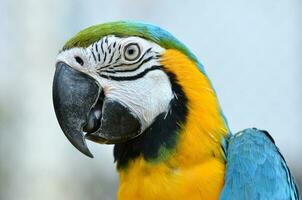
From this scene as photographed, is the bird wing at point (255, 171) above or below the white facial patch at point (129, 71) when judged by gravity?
below

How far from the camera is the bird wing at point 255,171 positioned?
162cm

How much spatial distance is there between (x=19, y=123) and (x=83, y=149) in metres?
2.41

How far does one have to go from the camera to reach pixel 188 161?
1.65 metres

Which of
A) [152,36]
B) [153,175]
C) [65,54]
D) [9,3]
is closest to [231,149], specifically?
[153,175]

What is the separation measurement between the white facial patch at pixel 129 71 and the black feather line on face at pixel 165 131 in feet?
0.05

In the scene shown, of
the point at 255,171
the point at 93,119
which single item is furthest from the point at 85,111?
the point at 255,171

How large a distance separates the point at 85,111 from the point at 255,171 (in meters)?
0.43

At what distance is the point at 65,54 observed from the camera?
1648mm

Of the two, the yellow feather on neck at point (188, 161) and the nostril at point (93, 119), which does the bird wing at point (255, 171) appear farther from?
the nostril at point (93, 119)

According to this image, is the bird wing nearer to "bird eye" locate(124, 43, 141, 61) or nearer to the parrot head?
the parrot head

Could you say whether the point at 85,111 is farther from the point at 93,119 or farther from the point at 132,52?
the point at 132,52

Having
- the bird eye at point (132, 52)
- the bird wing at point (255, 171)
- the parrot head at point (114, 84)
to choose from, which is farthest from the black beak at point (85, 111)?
the bird wing at point (255, 171)

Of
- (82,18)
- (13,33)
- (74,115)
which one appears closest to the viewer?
(74,115)

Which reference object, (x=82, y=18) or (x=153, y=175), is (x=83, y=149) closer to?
(x=153, y=175)
